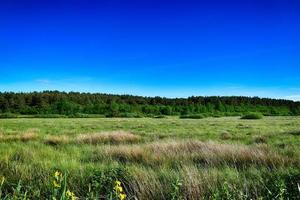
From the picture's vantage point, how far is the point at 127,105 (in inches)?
5113

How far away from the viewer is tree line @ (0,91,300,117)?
111438 millimetres

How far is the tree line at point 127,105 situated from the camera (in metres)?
111

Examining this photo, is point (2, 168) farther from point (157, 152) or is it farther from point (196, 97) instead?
point (196, 97)

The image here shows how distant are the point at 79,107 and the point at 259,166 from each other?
113 meters

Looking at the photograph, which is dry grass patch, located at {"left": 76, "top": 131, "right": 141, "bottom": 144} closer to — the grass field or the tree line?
the grass field

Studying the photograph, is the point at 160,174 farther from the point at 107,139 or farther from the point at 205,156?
the point at 107,139

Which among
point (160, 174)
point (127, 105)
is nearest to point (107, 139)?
point (160, 174)

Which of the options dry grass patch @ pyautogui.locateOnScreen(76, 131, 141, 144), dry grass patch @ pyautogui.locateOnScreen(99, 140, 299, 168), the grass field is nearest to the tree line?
dry grass patch @ pyautogui.locateOnScreen(76, 131, 141, 144)

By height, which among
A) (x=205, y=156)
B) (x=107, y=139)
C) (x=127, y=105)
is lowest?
(x=107, y=139)

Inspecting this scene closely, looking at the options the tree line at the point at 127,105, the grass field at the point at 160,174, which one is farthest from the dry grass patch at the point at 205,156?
the tree line at the point at 127,105

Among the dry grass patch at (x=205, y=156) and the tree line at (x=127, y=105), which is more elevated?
the tree line at (x=127, y=105)

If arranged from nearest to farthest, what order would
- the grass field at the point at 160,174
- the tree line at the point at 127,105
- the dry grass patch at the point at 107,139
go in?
the grass field at the point at 160,174 < the dry grass patch at the point at 107,139 < the tree line at the point at 127,105

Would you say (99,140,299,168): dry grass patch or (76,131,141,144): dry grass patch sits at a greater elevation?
(99,140,299,168): dry grass patch

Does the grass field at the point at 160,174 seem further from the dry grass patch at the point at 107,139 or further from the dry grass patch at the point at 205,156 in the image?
the dry grass patch at the point at 107,139
